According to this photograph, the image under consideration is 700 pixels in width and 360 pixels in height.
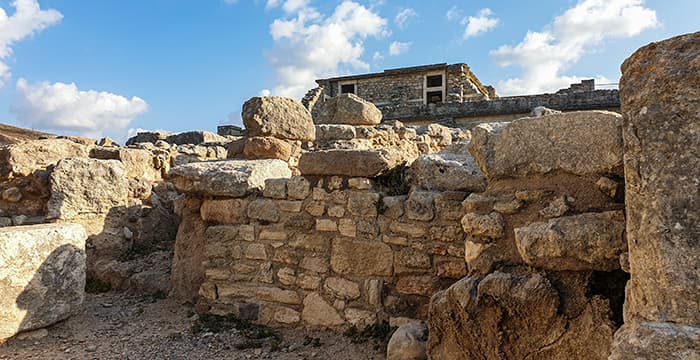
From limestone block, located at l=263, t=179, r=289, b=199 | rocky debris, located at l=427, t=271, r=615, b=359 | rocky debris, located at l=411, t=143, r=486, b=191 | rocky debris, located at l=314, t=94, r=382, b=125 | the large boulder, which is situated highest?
rocky debris, located at l=314, t=94, r=382, b=125

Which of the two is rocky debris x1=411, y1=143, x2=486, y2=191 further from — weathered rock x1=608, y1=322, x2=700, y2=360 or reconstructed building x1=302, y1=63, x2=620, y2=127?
reconstructed building x1=302, y1=63, x2=620, y2=127

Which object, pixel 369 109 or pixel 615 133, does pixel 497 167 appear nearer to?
pixel 615 133

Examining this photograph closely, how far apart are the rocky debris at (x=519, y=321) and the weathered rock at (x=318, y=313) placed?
128 cm

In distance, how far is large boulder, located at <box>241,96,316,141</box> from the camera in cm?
483

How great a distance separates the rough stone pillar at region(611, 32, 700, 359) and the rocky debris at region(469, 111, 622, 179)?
0.49 meters

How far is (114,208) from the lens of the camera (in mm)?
4770

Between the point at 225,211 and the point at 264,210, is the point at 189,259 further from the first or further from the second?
the point at 264,210

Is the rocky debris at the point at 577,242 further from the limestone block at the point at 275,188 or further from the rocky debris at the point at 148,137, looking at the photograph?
the rocky debris at the point at 148,137

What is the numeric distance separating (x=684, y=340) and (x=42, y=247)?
3836 mm

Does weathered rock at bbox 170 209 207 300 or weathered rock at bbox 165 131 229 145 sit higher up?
weathered rock at bbox 165 131 229 145

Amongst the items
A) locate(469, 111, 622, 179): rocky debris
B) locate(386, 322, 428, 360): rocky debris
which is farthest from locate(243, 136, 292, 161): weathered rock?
locate(469, 111, 622, 179): rocky debris

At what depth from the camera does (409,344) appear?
109 inches

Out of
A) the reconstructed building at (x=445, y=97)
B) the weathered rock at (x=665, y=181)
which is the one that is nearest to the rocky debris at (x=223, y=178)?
the weathered rock at (x=665, y=181)

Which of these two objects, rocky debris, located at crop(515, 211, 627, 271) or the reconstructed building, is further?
the reconstructed building
